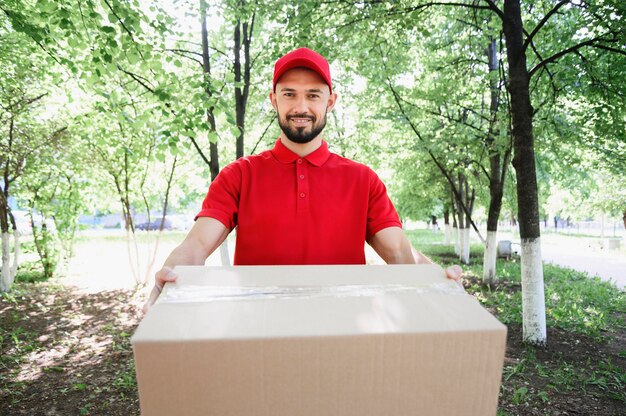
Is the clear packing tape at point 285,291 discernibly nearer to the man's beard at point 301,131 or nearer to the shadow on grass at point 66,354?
the man's beard at point 301,131

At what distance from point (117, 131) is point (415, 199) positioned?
12927 millimetres

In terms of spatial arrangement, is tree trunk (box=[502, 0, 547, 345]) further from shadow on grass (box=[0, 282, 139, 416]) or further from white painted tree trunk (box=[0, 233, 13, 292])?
white painted tree trunk (box=[0, 233, 13, 292])

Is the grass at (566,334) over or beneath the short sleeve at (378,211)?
beneath

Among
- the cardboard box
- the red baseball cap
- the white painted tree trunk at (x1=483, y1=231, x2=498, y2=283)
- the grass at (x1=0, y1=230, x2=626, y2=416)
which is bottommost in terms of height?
the grass at (x1=0, y1=230, x2=626, y2=416)

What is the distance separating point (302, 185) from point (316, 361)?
1030mm

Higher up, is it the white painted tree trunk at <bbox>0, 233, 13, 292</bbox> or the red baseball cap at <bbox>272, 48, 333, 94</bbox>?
the red baseball cap at <bbox>272, 48, 333, 94</bbox>

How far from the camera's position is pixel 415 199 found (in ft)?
57.4

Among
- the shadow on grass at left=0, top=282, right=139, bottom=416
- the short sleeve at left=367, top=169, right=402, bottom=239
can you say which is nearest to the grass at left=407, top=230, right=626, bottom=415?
the short sleeve at left=367, top=169, right=402, bottom=239

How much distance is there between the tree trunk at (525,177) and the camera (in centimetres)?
474

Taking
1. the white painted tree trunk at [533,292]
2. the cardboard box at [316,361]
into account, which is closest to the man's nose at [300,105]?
the cardboard box at [316,361]

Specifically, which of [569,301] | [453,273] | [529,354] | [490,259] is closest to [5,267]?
[529,354]

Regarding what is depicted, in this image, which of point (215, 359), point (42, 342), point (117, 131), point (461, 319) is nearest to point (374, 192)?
point (461, 319)

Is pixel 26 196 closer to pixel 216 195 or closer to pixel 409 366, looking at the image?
pixel 216 195

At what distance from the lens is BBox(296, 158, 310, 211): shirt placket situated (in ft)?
5.62
